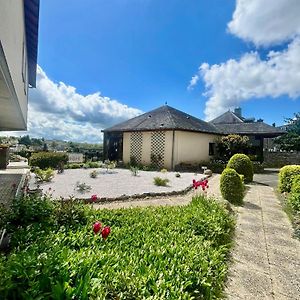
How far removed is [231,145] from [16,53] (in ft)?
57.1

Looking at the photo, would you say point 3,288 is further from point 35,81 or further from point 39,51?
point 35,81

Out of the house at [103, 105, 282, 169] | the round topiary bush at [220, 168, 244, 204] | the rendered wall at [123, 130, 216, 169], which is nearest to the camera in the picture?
the round topiary bush at [220, 168, 244, 204]

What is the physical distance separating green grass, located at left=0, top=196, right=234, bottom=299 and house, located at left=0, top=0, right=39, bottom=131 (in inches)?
91.8

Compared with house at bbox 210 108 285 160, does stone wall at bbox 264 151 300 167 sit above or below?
below

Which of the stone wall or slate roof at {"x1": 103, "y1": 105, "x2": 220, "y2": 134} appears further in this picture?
the stone wall

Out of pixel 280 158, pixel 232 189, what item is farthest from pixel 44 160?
pixel 280 158

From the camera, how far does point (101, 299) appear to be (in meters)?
1.90

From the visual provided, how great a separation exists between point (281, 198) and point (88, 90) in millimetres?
14495

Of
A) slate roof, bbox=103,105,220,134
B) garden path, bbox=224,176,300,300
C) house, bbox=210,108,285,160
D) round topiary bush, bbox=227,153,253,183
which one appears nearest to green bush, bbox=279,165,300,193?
round topiary bush, bbox=227,153,253,183

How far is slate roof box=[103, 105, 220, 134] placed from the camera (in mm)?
17953

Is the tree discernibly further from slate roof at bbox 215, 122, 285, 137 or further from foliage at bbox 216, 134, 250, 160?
foliage at bbox 216, 134, 250, 160

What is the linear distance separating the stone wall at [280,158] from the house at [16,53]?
20.9m

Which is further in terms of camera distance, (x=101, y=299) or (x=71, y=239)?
(x=71, y=239)

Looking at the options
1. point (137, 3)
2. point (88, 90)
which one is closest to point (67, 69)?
point (88, 90)
